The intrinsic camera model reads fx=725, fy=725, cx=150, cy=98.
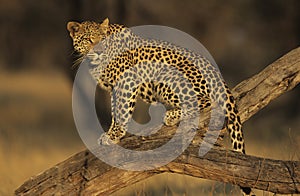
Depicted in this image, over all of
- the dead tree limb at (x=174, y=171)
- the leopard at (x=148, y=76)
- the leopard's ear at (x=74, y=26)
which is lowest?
the dead tree limb at (x=174, y=171)

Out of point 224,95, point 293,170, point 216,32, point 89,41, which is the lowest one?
point 293,170

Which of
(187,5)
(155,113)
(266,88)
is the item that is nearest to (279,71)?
(266,88)

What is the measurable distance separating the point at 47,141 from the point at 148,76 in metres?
5.72

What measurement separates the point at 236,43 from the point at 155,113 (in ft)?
41.1

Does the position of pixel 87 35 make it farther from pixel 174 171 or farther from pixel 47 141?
pixel 47 141

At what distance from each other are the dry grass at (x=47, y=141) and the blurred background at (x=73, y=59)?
0.06 ft

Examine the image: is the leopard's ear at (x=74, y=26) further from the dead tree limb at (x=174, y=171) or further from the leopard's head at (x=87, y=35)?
the dead tree limb at (x=174, y=171)

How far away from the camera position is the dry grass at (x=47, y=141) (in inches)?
331

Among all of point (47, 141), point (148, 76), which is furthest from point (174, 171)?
point (47, 141)

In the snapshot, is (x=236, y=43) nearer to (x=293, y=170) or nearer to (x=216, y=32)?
(x=216, y=32)

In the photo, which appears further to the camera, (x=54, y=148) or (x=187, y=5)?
(x=187, y=5)

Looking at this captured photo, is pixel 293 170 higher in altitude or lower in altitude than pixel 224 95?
lower

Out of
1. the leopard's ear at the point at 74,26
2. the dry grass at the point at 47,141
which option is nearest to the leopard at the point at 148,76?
the leopard's ear at the point at 74,26

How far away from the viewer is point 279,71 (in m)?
6.20
